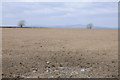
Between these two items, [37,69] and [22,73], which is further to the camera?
[37,69]

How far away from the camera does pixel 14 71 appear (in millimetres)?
6395

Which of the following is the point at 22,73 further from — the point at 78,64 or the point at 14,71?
the point at 78,64

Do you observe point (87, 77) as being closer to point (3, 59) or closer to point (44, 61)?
point (44, 61)

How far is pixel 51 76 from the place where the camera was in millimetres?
5859

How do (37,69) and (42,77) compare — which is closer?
(42,77)

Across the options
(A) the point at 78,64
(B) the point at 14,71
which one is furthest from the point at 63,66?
(B) the point at 14,71

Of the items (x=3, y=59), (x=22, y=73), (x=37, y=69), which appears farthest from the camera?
(x=3, y=59)

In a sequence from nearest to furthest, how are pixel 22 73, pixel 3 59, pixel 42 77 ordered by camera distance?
1. pixel 42 77
2. pixel 22 73
3. pixel 3 59

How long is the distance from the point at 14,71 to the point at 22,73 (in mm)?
365

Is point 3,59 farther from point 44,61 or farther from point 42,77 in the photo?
point 42,77

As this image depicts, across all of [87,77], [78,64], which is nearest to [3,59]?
[78,64]

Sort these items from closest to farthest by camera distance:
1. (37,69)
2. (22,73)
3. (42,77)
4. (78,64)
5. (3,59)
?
(42,77) → (22,73) → (37,69) → (78,64) → (3,59)

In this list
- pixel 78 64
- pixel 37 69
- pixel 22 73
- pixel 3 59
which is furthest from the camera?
pixel 3 59

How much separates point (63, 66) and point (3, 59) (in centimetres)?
286
